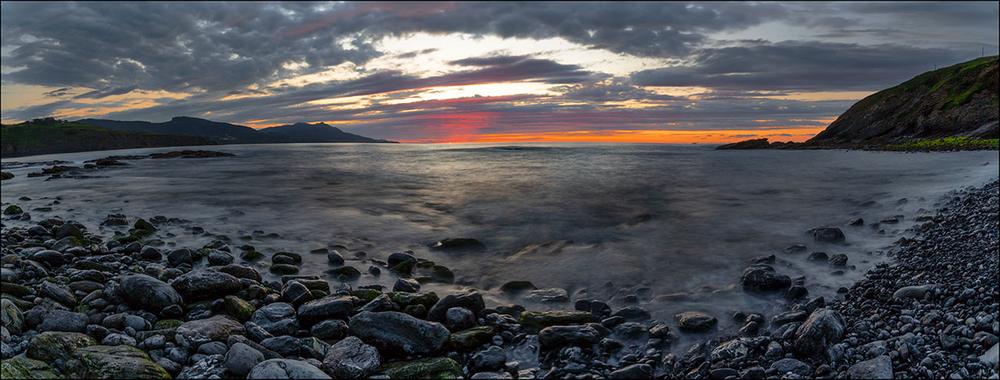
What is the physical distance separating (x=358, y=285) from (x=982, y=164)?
30687 millimetres

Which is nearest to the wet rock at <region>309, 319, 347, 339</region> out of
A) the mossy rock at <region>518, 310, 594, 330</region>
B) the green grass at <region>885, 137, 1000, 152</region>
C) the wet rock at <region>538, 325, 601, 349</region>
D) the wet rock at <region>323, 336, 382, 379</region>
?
the wet rock at <region>323, 336, 382, 379</region>

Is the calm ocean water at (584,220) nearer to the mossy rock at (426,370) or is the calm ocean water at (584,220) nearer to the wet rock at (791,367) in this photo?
the wet rock at (791,367)

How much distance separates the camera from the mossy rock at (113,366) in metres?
4.70

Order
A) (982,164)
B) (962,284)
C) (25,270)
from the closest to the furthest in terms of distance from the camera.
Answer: (962,284)
(25,270)
(982,164)

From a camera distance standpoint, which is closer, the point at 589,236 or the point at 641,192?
the point at 589,236

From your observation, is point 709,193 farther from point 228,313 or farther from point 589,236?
point 228,313

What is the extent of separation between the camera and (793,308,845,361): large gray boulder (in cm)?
550

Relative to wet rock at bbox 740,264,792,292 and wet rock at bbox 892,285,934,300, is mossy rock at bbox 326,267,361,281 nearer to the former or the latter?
wet rock at bbox 740,264,792,292

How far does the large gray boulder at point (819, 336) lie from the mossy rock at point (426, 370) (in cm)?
398

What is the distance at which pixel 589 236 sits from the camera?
1409 centimetres

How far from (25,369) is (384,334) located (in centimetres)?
337

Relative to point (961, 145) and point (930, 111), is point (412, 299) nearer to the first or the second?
point (961, 145)

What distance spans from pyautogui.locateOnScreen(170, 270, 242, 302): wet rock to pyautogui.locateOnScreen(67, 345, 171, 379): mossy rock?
231 centimetres

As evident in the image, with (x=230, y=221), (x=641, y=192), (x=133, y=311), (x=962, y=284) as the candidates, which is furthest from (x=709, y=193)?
(x=133, y=311)
